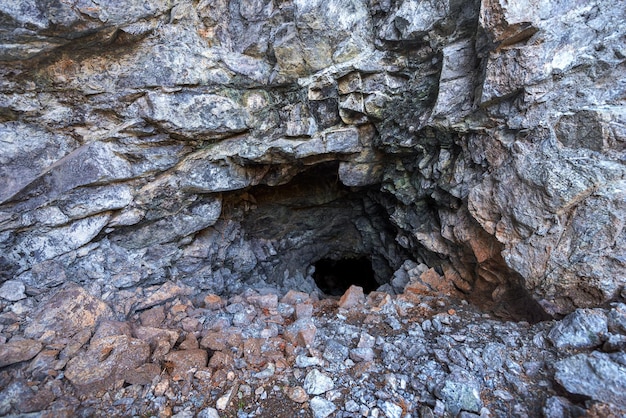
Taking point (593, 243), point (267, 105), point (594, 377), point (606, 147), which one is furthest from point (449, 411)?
point (267, 105)

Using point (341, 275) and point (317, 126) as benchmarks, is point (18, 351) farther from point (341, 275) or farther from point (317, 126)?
point (341, 275)

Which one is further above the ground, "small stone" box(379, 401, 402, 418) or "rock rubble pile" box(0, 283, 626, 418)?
"rock rubble pile" box(0, 283, 626, 418)

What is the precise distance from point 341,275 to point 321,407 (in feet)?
26.3

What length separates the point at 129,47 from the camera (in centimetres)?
346

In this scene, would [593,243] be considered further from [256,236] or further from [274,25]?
[256,236]

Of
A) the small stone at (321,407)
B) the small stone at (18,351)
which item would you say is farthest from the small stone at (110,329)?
the small stone at (321,407)

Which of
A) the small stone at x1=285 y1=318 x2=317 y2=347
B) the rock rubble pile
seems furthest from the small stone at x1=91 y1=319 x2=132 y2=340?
the small stone at x1=285 y1=318 x2=317 y2=347

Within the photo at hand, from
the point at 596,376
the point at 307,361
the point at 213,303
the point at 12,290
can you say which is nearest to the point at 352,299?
the point at 307,361

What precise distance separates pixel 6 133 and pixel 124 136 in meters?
1.10

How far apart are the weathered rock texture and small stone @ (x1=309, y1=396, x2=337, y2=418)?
8.20 ft

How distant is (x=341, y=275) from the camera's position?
34.5ft

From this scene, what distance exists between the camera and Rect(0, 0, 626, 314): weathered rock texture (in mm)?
2914

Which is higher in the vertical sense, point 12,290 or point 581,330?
point 12,290

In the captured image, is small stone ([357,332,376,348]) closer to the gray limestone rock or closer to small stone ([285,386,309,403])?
small stone ([285,386,309,403])
